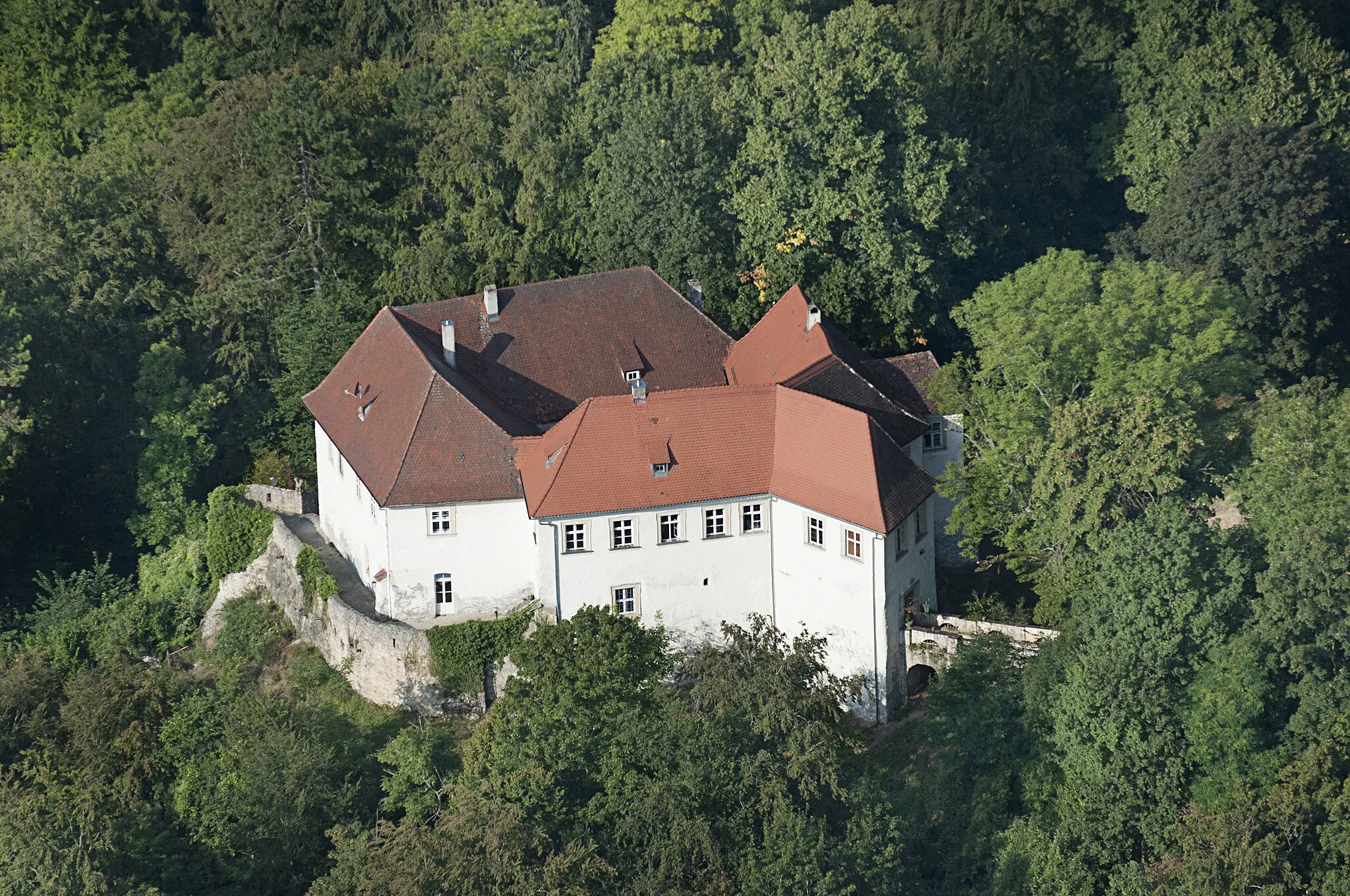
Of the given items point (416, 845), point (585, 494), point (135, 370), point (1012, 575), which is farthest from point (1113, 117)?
point (416, 845)

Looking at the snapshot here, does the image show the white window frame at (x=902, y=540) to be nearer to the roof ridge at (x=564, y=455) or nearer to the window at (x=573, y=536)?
the window at (x=573, y=536)

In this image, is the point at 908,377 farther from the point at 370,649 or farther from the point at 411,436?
the point at 370,649

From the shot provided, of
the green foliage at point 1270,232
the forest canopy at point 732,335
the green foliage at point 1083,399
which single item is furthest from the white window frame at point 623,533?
the green foliage at point 1270,232

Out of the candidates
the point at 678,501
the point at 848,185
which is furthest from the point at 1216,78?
the point at 678,501

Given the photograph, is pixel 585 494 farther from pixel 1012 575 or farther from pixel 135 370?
pixel 135 370

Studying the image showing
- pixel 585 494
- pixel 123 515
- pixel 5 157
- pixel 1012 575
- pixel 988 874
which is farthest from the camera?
pixel 5 157

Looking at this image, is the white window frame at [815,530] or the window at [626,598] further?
the window at [626,598]
